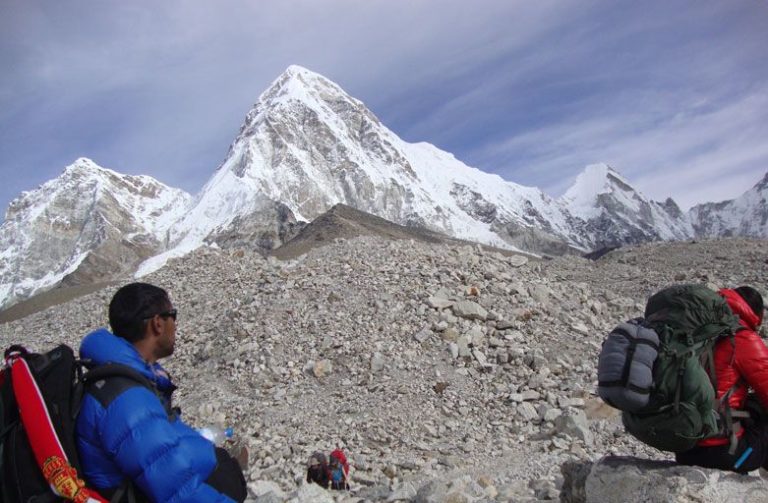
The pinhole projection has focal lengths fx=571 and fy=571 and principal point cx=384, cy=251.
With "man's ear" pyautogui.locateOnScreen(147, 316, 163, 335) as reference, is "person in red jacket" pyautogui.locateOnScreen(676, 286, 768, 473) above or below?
below

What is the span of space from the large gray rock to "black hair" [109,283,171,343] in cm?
343

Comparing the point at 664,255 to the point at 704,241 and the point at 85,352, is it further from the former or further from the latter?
the point at 85,352

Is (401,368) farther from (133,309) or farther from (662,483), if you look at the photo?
(133,309)

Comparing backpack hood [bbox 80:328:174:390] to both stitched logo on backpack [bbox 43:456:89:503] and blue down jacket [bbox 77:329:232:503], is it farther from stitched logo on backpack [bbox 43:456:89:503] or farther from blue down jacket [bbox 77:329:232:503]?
stitched logo on backpack [bbox 43:456:89:503]

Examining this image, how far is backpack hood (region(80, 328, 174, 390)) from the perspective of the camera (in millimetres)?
2959

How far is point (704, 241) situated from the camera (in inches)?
1057

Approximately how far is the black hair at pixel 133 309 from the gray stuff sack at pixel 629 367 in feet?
9.37

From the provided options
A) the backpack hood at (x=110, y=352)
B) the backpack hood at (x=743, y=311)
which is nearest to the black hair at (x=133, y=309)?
the backpack hood at (x=110, y=352)

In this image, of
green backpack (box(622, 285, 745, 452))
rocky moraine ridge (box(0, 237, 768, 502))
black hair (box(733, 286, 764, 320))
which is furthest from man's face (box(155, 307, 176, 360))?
black hair (box(733, 286, 764, 320))

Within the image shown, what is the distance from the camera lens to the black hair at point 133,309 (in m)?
3.27

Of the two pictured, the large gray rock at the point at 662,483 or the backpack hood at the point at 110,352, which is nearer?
the backpack hood at the point at 110,352

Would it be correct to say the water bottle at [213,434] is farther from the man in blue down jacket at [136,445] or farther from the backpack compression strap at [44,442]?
the backpack compression strap at [44,442]

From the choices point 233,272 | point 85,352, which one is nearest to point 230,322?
point 233,272


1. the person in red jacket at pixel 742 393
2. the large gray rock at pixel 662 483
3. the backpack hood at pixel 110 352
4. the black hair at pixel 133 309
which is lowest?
the large gray rock at pixel 662 483
